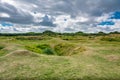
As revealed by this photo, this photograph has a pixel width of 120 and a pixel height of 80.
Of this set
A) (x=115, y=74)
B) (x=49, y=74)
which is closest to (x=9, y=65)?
(x=49, y=74)

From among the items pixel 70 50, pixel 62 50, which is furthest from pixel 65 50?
pixel 70 50

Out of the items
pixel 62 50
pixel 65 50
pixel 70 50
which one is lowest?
pixel 62 50

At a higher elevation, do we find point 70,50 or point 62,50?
point 70,50

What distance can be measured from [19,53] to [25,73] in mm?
10589

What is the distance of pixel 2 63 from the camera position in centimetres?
2709

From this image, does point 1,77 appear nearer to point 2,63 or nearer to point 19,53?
point 2,63

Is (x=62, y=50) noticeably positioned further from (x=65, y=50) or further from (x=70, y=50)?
(x=70, y=50)

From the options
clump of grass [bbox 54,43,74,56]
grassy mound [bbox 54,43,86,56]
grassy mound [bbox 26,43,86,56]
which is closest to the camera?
grassy mound [bbox 54,43,86,56]

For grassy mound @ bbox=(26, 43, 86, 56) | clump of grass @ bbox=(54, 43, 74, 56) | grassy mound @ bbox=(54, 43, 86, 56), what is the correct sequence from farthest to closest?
clump of grass @ bbox=(54, 43, 74, 56) < grassy mound @ bbox=(26, 43, 86, 56) < grassy mound @ bbox=(54, 43, 86, 56)

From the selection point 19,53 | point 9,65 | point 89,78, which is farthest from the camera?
point 19,53

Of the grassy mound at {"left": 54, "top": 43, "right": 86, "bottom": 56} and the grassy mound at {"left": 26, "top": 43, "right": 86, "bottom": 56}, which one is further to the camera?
the grassy mound at {"left": 26, "top": 43, "right": 86, "bottom": 56}

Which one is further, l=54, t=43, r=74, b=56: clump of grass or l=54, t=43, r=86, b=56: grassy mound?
l=54, t=43, r=74, b=56: clump of grass

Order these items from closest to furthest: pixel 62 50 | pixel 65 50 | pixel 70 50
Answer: pixel 70 50 → pixel 65 50 → pixel 62 50

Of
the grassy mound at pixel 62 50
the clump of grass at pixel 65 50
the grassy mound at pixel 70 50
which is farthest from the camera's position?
the clump of grass at pixel 65 50
